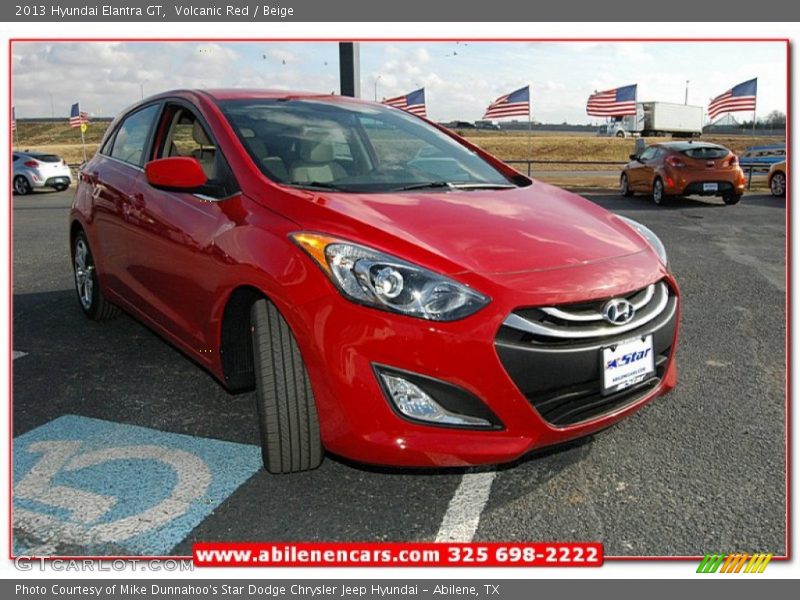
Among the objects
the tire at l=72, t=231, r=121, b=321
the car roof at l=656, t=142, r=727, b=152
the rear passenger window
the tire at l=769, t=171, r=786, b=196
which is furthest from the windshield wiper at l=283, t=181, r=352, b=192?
the tire at l=769, t=171, r=786, b=196

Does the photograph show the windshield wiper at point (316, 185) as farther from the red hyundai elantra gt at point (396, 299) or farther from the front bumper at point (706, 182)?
the front bumper at point (706, 182)

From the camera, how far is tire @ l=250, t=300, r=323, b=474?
8.22 ft

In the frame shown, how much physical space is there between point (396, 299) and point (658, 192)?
13.6 metres

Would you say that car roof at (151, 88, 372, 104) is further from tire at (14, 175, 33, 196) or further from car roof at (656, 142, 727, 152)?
tire at (14, 175, 33, 196)

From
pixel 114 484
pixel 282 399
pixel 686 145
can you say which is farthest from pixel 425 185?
pixel 686 145

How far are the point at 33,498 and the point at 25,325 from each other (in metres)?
2.70

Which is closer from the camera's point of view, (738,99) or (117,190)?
(117,190)

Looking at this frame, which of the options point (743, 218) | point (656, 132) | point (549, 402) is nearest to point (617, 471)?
point (549, 402)

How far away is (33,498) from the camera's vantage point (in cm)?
261

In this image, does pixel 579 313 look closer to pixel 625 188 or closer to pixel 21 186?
pixel 625 188

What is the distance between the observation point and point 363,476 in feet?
9.16

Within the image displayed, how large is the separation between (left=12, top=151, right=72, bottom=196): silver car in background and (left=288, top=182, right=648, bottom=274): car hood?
19.1m

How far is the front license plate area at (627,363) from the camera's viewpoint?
244cm

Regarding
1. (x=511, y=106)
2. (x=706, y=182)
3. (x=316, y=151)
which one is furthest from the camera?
(x=511, y=106)
